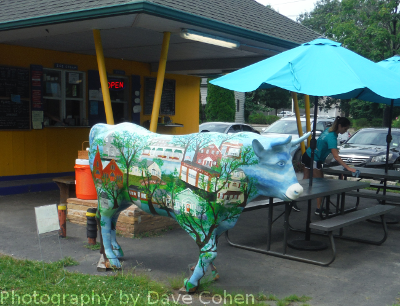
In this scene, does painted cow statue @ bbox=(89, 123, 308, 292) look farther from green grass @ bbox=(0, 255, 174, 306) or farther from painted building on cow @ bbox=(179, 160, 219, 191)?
green grass @ bbox=(0, 255, 174, 306)

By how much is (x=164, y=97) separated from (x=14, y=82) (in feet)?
15.3

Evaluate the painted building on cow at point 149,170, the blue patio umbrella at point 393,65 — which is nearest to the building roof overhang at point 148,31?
the blue patio umbrella at point 393,65

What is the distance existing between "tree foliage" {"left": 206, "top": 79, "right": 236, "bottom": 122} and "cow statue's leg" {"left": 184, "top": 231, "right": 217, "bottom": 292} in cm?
3148

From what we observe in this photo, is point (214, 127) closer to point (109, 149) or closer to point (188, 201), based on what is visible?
point (109, 149)

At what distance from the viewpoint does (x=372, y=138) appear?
47.8ft

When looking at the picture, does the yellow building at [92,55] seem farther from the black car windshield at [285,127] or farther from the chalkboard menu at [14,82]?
the black car windshield at [285,127]

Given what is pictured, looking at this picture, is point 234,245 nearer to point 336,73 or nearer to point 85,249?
point 85,249

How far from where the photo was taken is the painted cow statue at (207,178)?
432 centimetres

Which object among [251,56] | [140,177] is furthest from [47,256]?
[251,56]

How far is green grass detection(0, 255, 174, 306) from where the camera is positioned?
4246 mm

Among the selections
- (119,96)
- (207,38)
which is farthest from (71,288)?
(119,96)

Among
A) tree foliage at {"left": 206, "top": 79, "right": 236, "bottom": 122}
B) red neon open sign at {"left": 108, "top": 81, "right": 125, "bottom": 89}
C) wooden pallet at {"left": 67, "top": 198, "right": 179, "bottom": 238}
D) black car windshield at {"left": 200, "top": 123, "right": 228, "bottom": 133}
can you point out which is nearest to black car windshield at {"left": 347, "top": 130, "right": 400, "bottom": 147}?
black car windshield at {"left": 200, "top": 123, "right": 228, "bottom": 133}

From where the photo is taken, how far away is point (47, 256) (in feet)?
18.8

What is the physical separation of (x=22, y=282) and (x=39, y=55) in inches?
262
